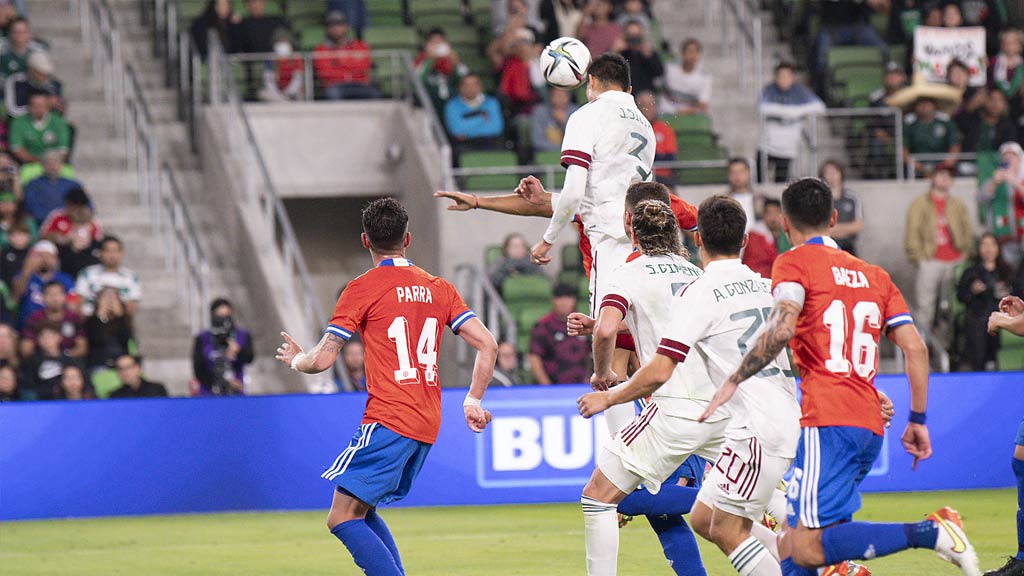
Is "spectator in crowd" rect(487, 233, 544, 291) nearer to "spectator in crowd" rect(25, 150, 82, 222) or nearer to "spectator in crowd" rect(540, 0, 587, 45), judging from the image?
"spectator in crowd" rect(540, 0, 587, 45)

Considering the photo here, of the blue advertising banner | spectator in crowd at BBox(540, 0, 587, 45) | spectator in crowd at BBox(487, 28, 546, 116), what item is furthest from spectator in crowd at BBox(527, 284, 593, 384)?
spectator in crowd at BBox(540, 0, 587, 45)

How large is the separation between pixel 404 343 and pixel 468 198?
1.27 m

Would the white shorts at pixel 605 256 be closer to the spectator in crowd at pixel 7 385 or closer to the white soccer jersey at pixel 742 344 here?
the white soccer jersey at pixel 742 344

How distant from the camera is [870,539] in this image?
267 inches

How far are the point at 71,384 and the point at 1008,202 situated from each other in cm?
1037

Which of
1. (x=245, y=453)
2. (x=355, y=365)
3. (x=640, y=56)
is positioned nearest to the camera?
(x=245, y=453)

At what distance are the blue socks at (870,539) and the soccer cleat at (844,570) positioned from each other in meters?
0.57

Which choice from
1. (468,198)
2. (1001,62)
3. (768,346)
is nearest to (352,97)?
(1001,62)

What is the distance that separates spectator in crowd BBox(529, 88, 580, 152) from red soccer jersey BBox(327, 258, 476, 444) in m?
11.2

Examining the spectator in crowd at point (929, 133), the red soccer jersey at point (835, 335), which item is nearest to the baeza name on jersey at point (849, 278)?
the red soccer jersey at point (835, 335)

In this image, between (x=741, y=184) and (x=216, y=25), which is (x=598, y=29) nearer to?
(x=741, y=184)

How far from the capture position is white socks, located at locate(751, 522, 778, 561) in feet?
25.2

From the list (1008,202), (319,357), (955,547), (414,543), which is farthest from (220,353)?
(955,547)

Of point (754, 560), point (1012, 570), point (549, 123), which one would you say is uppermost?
point (549, 123)
